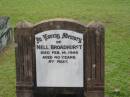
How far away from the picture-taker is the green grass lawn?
8.81 m

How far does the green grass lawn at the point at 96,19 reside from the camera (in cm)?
881

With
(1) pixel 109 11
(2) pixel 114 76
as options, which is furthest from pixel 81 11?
(2) pixel 114 76

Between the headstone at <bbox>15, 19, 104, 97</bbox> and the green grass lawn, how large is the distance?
1272 mm

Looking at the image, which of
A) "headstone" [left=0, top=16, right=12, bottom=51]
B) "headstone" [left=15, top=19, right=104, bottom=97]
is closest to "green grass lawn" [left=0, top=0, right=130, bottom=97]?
"headstone" [left=0, top=16, right=12, bottom=51]

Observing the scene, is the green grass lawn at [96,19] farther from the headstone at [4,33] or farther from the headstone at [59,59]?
the headstone at [59,59]

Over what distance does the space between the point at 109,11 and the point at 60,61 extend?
486 inches

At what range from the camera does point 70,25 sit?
6.62 meters

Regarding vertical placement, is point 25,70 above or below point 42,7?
below

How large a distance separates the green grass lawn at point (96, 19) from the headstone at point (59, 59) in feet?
4.17

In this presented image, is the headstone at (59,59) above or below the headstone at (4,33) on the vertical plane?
below

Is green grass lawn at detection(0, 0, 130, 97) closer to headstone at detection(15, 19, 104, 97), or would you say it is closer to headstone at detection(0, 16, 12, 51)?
headstone at detection(0, 16, 12, 51)

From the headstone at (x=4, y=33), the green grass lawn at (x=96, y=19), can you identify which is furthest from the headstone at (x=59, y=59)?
the headstone at (x=4, y=33)

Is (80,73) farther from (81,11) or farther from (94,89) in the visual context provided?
(81,11)

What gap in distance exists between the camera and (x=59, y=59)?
677cm
